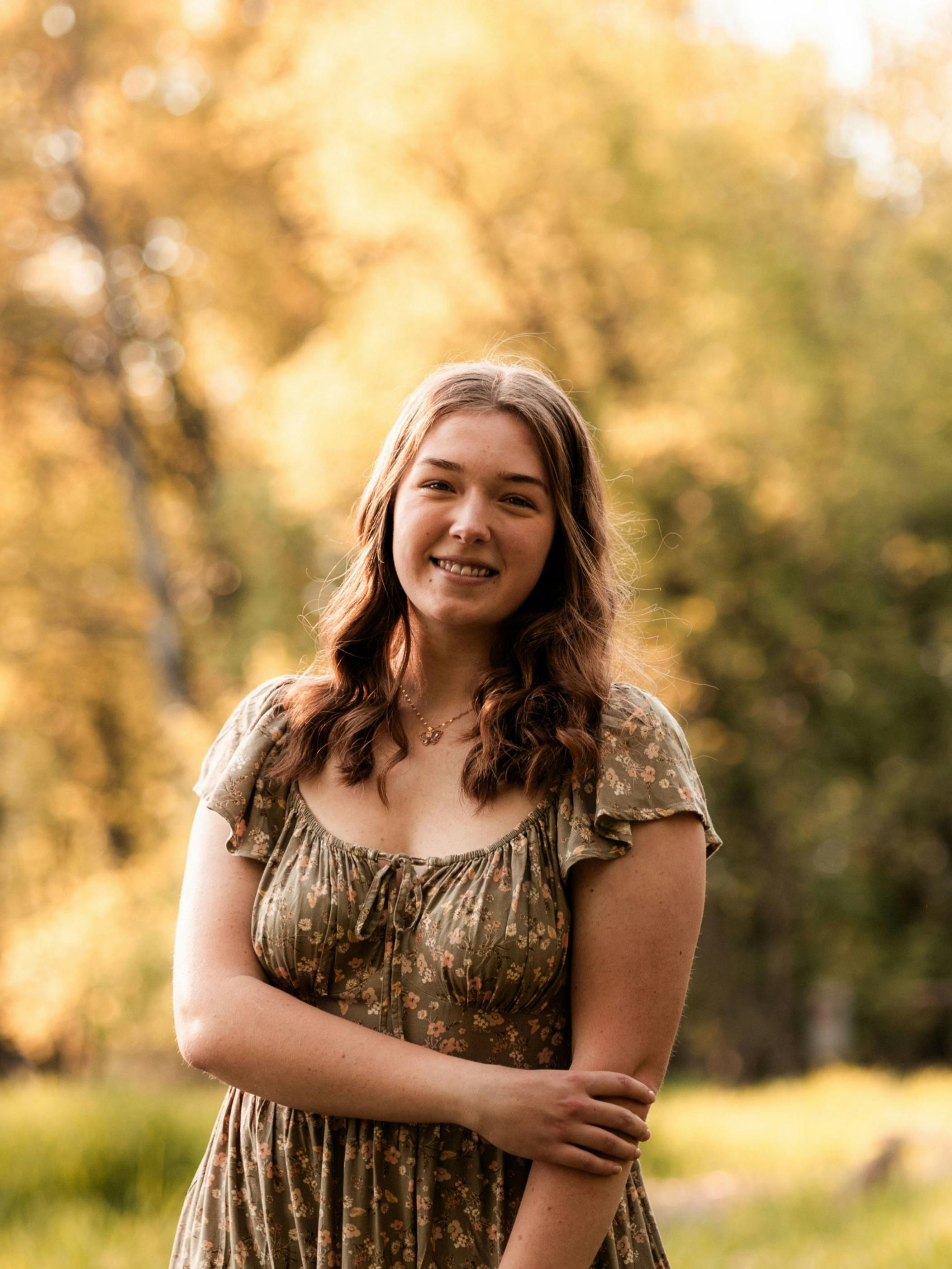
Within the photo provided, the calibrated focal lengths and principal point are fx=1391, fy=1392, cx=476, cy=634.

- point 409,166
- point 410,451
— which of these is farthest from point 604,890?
point 409,166

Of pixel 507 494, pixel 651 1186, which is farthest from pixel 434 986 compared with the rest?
pixel 651 1186

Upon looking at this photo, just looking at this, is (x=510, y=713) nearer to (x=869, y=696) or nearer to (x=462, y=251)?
(x=462, y=251)

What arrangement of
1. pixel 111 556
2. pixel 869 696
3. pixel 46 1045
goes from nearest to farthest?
pixel 869 696 < pixel 46 1045 < pixel 111 556

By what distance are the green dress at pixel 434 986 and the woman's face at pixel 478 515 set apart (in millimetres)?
197

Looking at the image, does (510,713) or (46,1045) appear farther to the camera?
(46,1045)

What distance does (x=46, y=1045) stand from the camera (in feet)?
39.2

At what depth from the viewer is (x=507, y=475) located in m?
1.55

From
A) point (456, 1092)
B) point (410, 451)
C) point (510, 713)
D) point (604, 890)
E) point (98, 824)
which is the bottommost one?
point (456, 1092)

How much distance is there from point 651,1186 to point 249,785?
5.22m

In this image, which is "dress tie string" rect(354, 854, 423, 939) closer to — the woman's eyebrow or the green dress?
the green dress

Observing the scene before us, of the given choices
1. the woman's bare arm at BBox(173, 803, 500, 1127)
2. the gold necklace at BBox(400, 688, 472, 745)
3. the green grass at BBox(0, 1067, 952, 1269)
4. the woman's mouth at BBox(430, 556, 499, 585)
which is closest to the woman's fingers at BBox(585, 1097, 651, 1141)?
the woman's bare arm at BBox(173, 803, 500, 1127)

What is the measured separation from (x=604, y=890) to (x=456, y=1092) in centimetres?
25

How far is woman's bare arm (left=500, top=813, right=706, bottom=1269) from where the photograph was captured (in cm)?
138

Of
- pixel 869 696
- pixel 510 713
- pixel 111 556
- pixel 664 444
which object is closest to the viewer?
pixel 510 713
